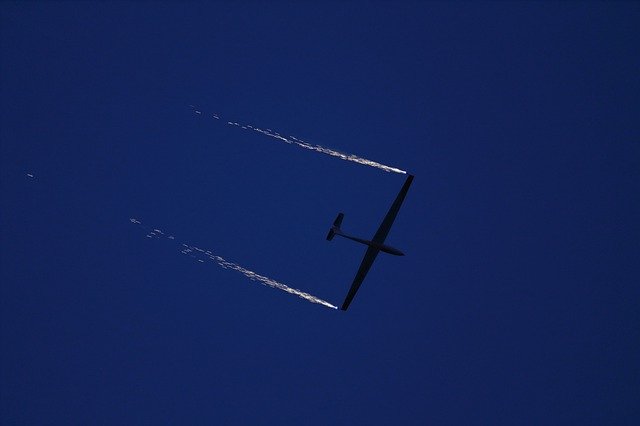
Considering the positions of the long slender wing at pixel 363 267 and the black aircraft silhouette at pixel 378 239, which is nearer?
the black aircraft silhouette at pixel 378 239

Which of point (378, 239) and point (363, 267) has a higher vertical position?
point (378, 239)

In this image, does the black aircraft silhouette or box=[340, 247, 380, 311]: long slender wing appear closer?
the black aircraft silhouette

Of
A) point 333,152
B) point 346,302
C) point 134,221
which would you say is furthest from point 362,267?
point 134,221

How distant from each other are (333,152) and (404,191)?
1184 centimetres

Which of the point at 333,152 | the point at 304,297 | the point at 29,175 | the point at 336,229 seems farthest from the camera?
the point at 304,297

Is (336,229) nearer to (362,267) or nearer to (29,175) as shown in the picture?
(362,267)

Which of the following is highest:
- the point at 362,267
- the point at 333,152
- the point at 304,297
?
the point at 333,152

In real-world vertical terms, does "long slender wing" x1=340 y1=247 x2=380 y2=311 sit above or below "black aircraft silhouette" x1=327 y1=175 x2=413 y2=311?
below

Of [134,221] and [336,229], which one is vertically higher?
[336,229]

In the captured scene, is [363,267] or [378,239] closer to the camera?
[378,239]

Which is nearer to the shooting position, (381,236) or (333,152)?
(333,152)

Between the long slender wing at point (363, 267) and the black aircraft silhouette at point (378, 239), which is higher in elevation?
the black aircraft silhouette at point (378, 239)

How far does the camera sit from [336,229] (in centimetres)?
6425

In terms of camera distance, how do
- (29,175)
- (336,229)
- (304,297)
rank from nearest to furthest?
(336,229), (29,175), (304,297)
